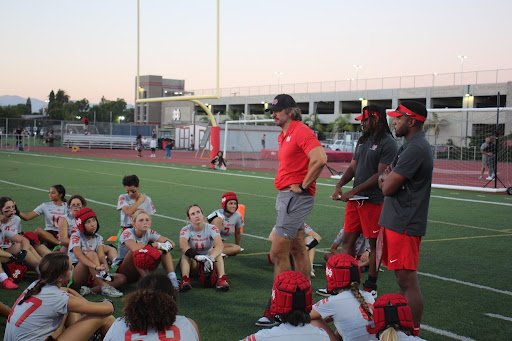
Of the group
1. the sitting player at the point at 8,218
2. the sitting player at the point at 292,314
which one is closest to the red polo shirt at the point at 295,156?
the sitting player at the point at 292,314

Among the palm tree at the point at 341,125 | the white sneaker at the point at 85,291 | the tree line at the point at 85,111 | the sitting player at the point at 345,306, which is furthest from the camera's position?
the tree line at the point at 85,111

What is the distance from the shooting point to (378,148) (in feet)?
20.0

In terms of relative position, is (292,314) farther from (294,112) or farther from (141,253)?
(141,253)

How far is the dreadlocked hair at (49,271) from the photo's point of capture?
162 inches

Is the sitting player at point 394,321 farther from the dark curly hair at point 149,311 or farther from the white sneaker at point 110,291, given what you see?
the white sneaker at point 110,291

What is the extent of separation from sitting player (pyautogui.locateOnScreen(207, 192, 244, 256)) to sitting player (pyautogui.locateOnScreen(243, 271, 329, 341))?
178 inches

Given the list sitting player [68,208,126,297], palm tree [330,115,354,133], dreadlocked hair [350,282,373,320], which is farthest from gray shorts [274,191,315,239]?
palm tree [330,115,354,133]

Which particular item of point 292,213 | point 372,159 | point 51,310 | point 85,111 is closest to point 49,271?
point 51,310

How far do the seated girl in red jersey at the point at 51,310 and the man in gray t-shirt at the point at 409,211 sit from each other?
2.33 meters

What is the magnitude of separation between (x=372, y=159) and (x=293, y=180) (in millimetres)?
1092

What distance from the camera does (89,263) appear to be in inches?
245

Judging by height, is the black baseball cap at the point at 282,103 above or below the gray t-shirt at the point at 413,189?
above

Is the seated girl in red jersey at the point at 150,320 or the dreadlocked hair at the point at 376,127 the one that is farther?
the dreadlocked hair at the point at 376,127

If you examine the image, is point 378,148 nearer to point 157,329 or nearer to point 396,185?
point 396,185
